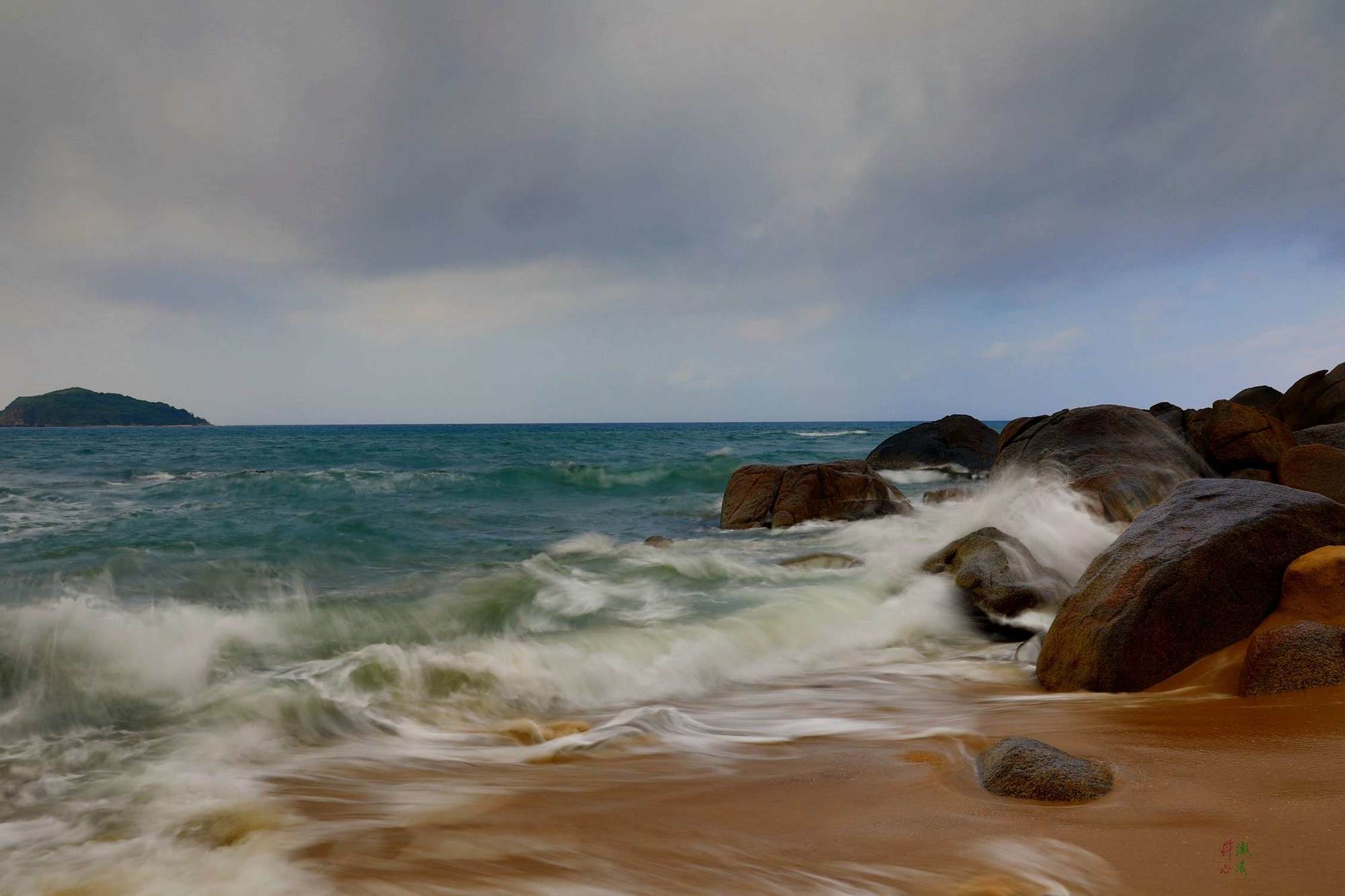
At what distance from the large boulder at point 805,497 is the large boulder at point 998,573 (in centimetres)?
474

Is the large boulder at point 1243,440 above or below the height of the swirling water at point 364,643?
above

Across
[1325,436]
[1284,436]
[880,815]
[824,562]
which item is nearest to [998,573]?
[824,562]

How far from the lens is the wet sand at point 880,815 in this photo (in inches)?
84.2

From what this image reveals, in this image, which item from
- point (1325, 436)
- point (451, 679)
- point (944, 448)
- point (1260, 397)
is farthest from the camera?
point (944, 448)

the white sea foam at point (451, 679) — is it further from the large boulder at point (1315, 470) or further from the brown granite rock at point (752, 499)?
the brown granite rock at point (752, 499)

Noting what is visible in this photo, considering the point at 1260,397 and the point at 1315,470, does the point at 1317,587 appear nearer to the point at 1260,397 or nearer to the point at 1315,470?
the point at 1315,470

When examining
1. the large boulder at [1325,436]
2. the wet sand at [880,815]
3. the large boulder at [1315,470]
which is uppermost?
the large boulder at [1325,436]

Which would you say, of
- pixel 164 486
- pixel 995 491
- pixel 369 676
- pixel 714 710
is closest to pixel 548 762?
pixel 714 710

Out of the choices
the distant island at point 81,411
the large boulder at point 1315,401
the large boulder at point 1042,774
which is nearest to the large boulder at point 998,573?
the large boulder at point 1042,774

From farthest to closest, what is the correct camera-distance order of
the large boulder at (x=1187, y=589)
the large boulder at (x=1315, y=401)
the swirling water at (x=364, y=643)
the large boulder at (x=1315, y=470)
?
the large boulder at (x=1315, y=401), the large boulder at (x=1315, y=470), the large boulder at (x=1187, y=589), the swirling water at (x=364, y=643)

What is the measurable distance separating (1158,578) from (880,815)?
2.38 metres

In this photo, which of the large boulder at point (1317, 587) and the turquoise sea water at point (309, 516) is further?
the turquoise sea water at point (309, 516)

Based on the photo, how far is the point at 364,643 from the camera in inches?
240

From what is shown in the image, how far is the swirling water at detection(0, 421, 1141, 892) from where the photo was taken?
3.29 m
